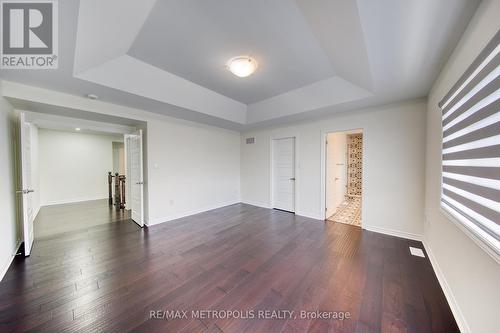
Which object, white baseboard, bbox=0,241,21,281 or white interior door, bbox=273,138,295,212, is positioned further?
white interior door, bbox=273,138,295,212

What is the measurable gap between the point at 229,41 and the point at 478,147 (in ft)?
8.09

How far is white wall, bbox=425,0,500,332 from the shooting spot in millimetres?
1112

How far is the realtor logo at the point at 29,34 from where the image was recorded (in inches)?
55.2

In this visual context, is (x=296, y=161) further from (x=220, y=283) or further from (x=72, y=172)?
(x=72, y=172)

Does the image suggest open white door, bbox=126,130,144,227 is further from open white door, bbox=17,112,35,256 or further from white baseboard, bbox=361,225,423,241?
Answer: white baseboard, bbox=361,225,423,241

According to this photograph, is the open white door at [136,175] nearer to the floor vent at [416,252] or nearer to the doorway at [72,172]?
the doorway at [72,172]

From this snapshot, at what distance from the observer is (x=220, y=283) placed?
1.99 m

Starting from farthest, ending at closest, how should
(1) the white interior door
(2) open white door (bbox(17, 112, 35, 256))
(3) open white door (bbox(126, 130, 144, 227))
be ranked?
(1) the white interior door < (3) open white door (bbox(126, 130, 144, 227)) < (2) open white door (bbox(17, 112, 35, 256))

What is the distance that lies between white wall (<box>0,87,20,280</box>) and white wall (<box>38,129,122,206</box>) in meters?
3.87

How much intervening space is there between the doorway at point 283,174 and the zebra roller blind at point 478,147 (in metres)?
3.05

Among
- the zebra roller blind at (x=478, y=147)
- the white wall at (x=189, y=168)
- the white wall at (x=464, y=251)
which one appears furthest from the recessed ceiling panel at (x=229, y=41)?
the white wall at (x=189, y=168)

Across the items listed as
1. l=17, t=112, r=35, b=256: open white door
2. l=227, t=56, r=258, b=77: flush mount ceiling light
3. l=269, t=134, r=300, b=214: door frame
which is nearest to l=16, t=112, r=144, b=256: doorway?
l=17, t=112, r=35, b=256: open white door

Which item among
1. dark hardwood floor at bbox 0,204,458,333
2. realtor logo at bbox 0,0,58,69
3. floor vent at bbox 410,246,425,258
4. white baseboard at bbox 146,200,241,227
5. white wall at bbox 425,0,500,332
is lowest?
dark hardwood floor at bbox 0,204,458,333

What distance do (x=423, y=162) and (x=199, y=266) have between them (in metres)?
3.80
